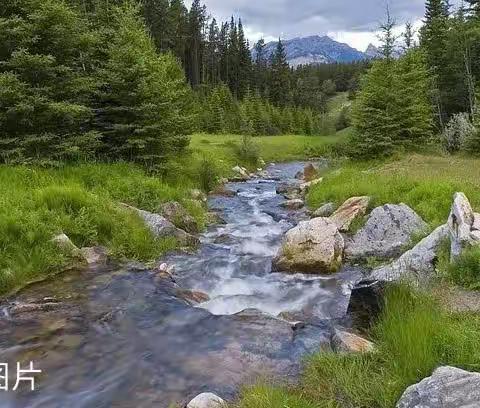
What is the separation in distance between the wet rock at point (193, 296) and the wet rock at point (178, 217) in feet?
14.6

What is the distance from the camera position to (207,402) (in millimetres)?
5020

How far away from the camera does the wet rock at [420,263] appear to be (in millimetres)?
7727

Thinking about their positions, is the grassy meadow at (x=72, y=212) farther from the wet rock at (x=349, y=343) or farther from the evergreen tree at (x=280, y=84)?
the evergreen tree at (x=280, y=84)

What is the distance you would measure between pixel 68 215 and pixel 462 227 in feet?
27.4

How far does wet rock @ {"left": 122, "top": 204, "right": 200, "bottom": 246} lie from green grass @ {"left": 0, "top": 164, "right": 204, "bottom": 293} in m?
0.27

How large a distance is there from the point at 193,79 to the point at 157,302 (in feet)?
262

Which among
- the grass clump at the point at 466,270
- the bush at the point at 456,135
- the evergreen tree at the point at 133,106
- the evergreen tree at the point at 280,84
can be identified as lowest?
the grass clump at the point at 466,270

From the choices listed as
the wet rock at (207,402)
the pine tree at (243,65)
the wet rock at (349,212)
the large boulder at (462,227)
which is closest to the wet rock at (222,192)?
the wet rock at (349,212)

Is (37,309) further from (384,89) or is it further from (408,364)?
(384,89)

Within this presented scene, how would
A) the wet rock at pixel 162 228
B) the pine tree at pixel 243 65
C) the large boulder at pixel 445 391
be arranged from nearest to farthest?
the large boulder at pixel 445 391
the wet rock at pixel 162 228
the pine tree at pixel 243 65

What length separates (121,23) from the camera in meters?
17.4

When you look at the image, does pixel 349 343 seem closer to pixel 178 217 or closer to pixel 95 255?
pixel 95 255

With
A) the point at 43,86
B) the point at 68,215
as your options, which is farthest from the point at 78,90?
the point at 68,215

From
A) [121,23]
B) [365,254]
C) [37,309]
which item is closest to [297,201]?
[365,254]
